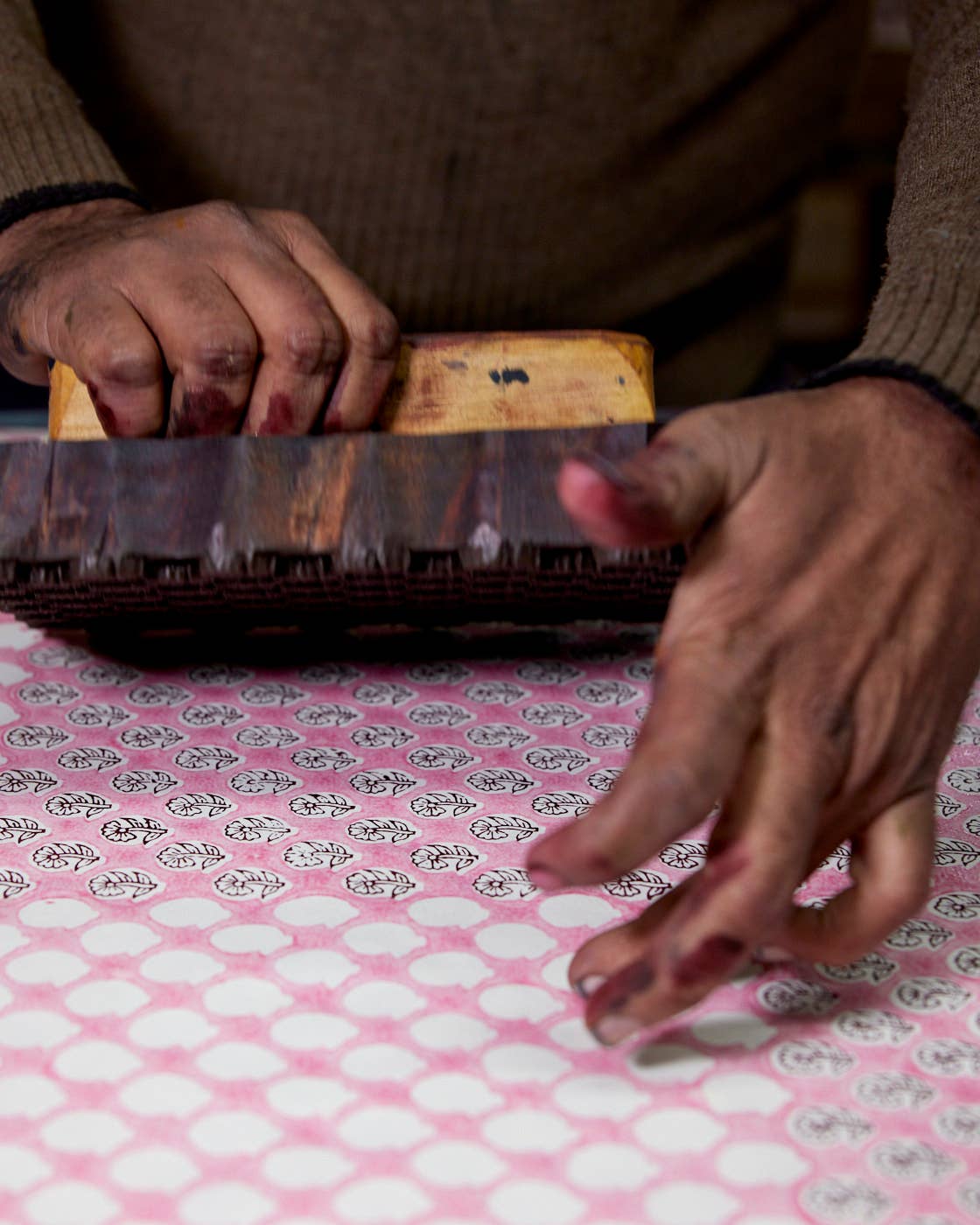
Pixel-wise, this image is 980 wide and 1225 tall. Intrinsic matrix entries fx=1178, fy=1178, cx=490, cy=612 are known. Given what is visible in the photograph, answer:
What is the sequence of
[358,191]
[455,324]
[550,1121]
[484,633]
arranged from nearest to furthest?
[550,1121], [484,633], [358,191], [455,324]

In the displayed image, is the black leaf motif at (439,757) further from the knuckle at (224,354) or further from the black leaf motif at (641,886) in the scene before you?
the knuckle at (224,354)

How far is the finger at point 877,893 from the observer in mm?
537

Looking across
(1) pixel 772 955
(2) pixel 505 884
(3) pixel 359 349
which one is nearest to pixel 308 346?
(3) pixel 359 349

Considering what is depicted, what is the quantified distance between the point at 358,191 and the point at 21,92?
355mm

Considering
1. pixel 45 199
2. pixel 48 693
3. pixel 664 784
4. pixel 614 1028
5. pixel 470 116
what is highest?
pixel 470 116

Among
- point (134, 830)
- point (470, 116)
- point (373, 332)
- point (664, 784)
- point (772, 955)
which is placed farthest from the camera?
point (470, 116)

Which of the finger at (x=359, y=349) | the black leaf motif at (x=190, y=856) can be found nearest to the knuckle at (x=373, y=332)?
the finger at (x=359, y=349)

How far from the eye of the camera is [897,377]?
0.60 m

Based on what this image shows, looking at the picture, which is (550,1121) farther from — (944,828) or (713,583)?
(944,828)

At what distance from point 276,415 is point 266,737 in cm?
22

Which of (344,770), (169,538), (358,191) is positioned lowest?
(344,770)

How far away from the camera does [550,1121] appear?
480 millimetres

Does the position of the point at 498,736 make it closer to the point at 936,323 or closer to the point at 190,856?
the point at 190,856

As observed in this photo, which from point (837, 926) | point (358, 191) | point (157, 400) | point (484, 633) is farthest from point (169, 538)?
point (358, 191)
